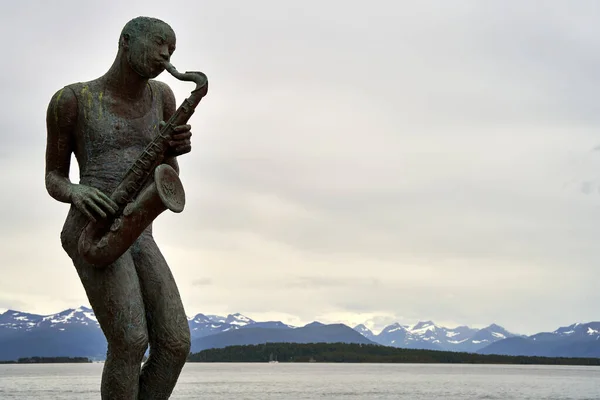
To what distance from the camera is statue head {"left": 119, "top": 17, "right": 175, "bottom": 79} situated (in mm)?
8070

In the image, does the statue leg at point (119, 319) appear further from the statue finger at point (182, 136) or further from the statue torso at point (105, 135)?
the statue finger at point (182, 136)

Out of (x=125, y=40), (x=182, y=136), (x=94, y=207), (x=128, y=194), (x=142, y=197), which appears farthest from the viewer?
(x=125, y=40)

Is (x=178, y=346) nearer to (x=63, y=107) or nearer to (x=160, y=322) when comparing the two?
(x=160, y=322)

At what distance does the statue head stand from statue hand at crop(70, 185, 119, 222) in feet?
3.67

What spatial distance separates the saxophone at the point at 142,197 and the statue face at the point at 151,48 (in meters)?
0.10

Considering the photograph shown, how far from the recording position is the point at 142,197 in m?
7.65

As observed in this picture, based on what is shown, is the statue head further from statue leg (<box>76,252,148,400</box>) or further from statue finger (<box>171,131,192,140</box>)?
statue leg (<box>76,252,148,400</box>)

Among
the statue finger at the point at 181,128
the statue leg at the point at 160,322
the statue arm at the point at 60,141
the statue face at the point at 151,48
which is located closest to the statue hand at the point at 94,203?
the statue arm at the point at 60,141

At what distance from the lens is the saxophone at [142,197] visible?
7637mm

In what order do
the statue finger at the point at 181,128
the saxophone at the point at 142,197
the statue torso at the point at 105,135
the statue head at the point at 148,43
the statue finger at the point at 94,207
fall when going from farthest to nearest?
1. the statue torso at the point at 105,135
2. the statue head at the point at 148,43
3. the statue finger at the point at 181,128
4. the statue finger at the point at 94,207
5. the saxophone at the point at 142,197

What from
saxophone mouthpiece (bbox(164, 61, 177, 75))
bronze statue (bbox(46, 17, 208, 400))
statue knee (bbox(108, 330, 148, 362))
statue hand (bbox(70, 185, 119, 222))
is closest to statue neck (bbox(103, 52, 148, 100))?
bronze statue (bbox(46, 17, 208, 400))

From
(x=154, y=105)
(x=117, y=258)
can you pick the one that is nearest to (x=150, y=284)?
(x=117, y=258)

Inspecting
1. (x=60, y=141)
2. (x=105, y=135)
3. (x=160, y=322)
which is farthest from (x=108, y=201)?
(x=160, y=322)

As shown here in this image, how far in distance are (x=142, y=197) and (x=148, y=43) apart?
133cm
